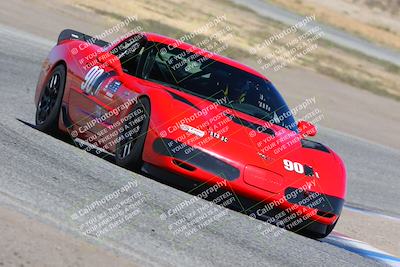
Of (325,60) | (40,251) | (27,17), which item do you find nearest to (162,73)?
(40,251)

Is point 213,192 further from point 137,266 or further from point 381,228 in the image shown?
point 381,228

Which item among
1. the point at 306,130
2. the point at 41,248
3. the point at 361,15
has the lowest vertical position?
the point at 361,15

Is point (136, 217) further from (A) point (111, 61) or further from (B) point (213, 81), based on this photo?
(A) point (111, 61)

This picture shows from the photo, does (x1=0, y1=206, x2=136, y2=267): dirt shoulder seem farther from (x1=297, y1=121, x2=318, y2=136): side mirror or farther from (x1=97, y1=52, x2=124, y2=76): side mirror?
(x1=297, y1=121, x2=318, y2=136): side mirror

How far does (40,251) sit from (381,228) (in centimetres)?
553

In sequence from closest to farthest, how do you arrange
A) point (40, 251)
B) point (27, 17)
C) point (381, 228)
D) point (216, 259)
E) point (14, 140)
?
point (40, 251), point (216, 259), point (14, 140), point (381, 228), point (27, 17)

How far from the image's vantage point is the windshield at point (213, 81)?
829cm

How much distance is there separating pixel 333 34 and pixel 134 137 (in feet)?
123

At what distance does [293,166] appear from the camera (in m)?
7.44

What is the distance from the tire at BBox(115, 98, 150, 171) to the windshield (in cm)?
80

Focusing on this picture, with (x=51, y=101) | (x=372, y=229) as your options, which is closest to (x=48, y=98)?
(x=51, y=101)

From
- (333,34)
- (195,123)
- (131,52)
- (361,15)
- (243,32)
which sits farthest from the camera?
(361,15)

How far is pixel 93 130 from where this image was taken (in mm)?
8320

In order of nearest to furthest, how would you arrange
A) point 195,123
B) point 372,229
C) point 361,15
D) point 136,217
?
point 136,217, point 195,123, point 372,229, point 361,15
